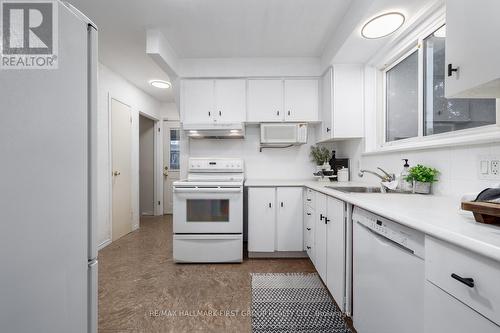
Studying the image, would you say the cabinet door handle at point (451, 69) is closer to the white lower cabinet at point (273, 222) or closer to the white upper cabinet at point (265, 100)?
the white lower cabinet at point (273, 222)

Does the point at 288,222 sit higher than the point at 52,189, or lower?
lower

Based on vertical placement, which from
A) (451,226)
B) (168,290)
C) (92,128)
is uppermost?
(92,128)

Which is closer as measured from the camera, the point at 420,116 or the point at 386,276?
the point at 386,276

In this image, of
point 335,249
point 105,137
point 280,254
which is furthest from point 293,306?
point 105,137

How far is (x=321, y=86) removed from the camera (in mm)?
2867

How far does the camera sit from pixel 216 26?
2189 millimetres

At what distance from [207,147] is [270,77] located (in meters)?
1.28

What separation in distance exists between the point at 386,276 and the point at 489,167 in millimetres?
825

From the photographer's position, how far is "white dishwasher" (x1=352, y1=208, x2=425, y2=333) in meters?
0.81

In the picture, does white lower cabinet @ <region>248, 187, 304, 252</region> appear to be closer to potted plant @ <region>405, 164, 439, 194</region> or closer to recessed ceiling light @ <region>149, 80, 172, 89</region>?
potted plant @ <region>405, 164, 439, 194</region>

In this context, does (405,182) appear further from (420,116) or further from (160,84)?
(160,84)

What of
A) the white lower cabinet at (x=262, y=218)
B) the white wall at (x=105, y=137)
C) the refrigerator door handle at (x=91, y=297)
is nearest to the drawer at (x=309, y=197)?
the white lower cabinet at (x=262, y=218)

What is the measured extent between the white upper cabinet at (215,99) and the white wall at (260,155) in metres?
0.38

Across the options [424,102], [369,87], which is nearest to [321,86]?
[369,87]
